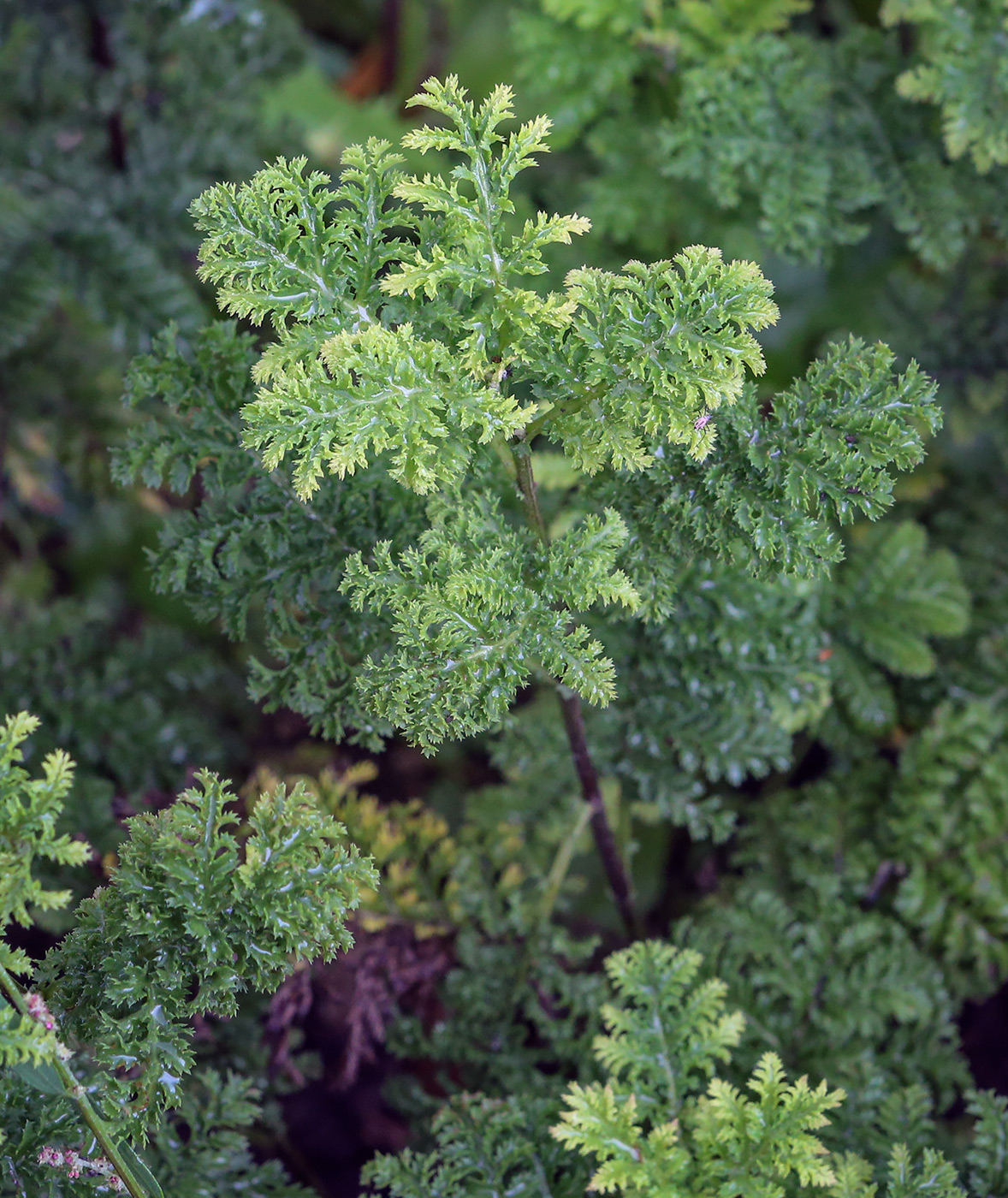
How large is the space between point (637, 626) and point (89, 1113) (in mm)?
1282

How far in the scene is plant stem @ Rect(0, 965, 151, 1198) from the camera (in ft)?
4.08

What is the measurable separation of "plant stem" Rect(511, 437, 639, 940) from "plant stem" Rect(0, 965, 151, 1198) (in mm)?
829

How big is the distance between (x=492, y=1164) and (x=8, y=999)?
863mm

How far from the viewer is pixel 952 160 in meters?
2.40

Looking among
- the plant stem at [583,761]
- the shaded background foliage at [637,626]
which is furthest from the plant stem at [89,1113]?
the plant stem at [583,761]

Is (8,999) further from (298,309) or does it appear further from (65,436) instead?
(65,436)

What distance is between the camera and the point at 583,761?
1.83 m

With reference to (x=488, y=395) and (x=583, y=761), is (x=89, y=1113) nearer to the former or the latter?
(x=583, y=761)

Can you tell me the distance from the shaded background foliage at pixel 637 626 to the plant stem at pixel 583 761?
0.34 ft

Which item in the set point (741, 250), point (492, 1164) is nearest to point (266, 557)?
point (492, 1164)

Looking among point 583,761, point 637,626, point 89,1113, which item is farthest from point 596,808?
point 89,1113

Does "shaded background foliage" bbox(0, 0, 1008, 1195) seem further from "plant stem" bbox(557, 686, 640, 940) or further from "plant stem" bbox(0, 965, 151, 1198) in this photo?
"plant stem" bbox(0, 965, 151, 1198)

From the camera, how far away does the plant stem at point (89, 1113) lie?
48.9 inches

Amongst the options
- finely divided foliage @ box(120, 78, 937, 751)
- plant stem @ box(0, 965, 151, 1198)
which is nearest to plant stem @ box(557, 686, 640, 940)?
finely divided foliage @ box(120, 78, 937, 751)
